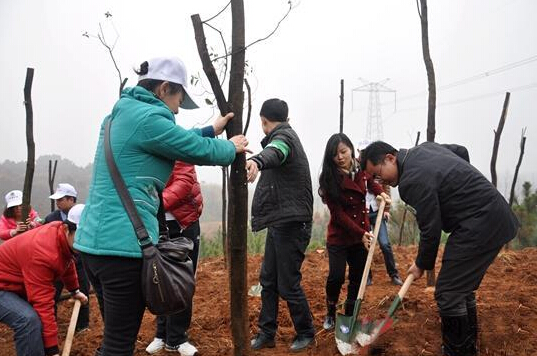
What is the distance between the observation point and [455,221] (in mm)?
2932

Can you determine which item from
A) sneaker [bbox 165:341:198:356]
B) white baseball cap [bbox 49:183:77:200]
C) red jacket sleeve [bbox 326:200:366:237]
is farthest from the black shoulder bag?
white baseball cap [bbox 49:183:77:200]

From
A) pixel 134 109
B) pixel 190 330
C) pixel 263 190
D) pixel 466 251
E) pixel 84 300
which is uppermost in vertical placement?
pixel 134 109

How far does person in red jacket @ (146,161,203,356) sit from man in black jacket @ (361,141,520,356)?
1454 mm

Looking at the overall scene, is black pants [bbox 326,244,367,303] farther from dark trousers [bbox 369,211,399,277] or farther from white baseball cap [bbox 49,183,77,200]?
white baseball cap [bbox 49,183,77,200]

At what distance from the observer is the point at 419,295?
14.8 ft

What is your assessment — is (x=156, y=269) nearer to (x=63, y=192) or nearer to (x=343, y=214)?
(x=343, y=214)

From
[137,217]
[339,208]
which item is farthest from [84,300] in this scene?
[339,208]

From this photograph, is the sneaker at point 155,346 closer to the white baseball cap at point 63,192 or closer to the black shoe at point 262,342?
the black shoe at point 262,342

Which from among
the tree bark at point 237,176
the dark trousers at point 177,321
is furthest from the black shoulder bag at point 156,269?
the dark trousers at point 177,321

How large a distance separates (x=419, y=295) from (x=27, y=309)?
10.9ft

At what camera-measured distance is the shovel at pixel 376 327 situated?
319 centimetres

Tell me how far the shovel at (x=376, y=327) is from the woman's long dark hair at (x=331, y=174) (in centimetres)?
88

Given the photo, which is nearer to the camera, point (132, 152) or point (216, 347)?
point (132, 152)

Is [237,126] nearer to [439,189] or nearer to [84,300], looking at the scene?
[439,189]
